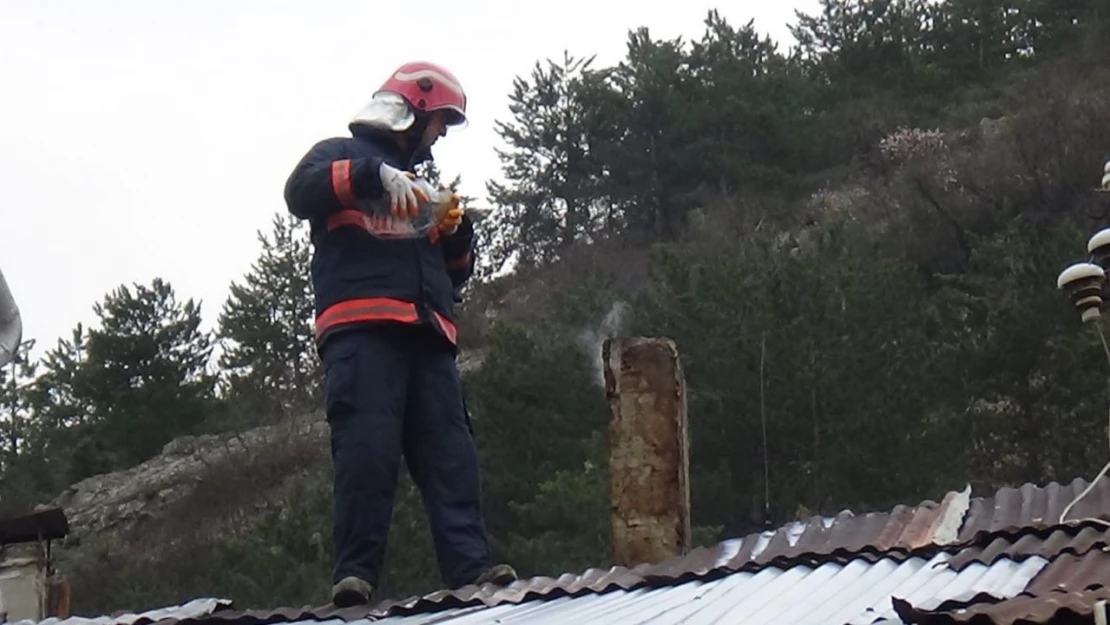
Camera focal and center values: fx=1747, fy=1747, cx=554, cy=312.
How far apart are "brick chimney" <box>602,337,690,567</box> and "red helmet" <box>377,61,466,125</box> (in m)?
1.07

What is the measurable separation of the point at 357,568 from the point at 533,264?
115 feet

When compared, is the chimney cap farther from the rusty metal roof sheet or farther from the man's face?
the rusty metal roof sheet

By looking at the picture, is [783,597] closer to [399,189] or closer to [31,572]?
[399,189]

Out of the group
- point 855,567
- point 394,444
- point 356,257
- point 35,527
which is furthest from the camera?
point 35,527

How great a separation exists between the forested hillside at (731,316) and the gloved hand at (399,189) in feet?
20.2

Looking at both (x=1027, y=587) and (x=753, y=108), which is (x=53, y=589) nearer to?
(x=1027, y=587)

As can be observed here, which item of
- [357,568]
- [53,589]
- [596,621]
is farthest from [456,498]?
[53,589]

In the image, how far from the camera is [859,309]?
17.5m

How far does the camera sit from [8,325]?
19.0 feet

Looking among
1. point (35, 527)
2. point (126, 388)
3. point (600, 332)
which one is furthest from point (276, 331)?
point (35, 527)

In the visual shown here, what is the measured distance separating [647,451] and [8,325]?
2.22m

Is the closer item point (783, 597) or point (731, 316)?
point (783, 597)

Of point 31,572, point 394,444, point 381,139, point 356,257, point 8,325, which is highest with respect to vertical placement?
point 381,139

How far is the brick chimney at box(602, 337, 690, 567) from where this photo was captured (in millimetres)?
6070
